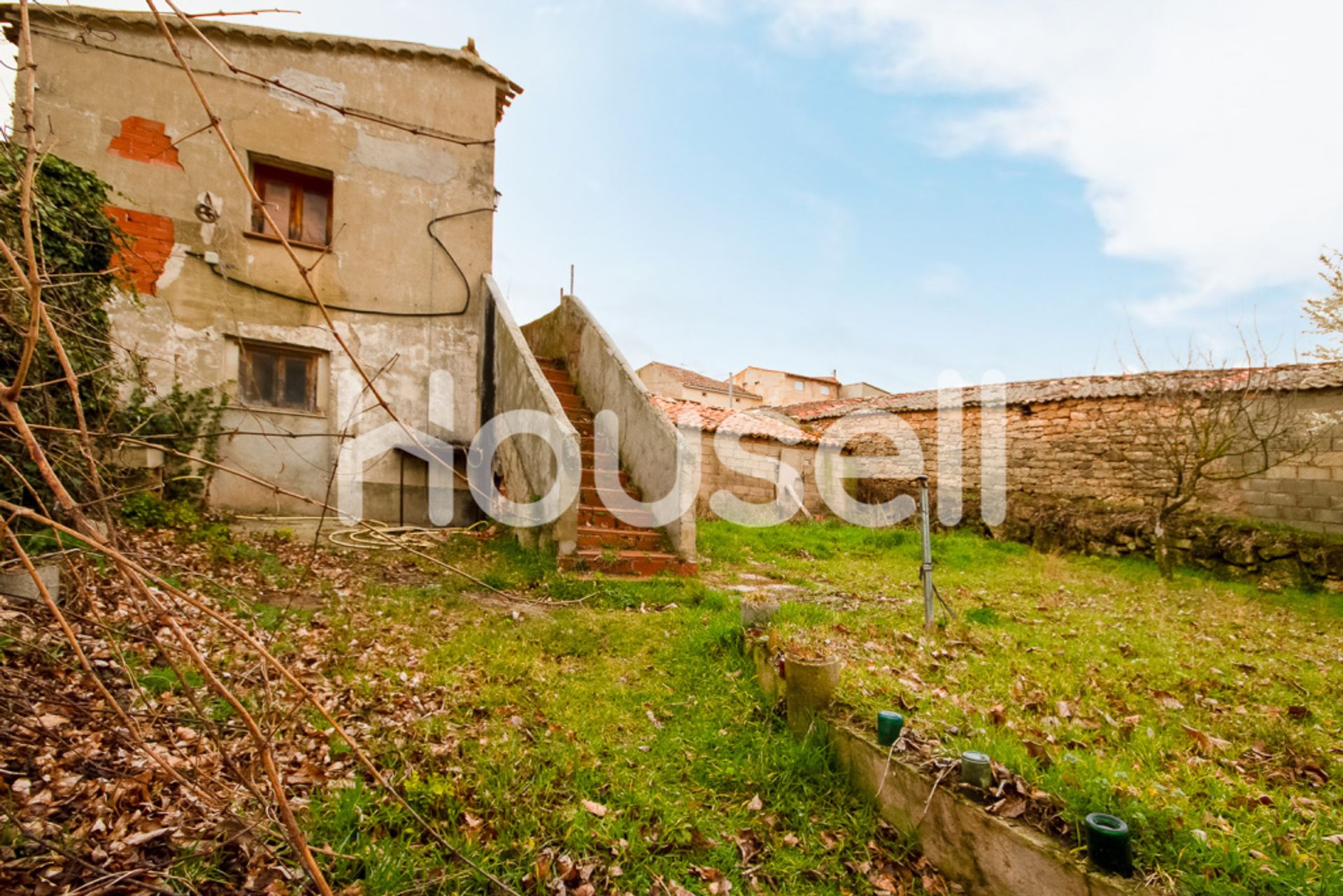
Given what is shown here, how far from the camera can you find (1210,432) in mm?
10656

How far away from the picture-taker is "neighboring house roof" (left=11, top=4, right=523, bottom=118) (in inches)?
280

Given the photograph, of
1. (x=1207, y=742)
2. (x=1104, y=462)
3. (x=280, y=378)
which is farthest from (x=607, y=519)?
(x=1104, y=462)

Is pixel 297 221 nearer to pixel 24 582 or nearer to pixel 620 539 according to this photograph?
pixel 620 539

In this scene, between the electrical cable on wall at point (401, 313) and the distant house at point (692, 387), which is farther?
the distant house at point (692, 387)

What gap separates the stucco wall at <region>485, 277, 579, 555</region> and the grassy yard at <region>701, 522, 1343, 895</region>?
1.93m

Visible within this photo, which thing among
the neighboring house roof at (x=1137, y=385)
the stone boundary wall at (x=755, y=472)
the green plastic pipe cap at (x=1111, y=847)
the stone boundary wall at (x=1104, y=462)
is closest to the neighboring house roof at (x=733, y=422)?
the stone boundary wall at (x=755, y=472)

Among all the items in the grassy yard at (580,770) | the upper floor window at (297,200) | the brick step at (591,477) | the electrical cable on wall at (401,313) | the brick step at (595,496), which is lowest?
the grassy yard at (580,770)

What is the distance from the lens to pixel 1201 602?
8.05 metres

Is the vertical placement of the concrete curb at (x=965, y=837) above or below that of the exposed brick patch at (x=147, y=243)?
below

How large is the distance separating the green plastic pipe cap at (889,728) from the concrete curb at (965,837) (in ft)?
0.17

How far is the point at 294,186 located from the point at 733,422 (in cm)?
853

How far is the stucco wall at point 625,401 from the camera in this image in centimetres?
686

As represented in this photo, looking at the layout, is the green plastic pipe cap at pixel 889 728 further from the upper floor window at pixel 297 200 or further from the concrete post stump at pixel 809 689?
the upper floor window at pixel 297 200

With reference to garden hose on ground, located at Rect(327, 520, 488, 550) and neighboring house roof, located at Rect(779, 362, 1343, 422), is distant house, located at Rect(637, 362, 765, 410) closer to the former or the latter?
neighboring house roof, located at Rect(779, 362, 1343, 422)
